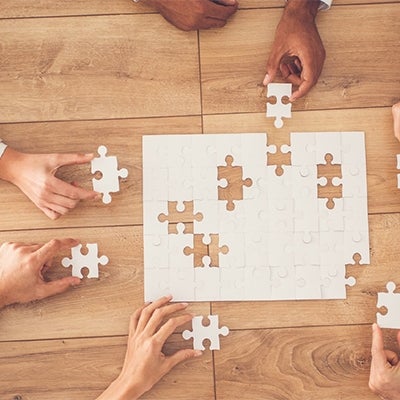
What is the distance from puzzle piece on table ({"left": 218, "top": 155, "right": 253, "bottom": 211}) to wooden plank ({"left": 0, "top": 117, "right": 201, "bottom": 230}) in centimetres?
13

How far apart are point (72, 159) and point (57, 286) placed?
1.15 ft

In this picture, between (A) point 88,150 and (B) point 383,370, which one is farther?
(A) point 88,150

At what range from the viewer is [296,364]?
155 centimetres

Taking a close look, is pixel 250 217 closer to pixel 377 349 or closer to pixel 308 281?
pixel 308 281

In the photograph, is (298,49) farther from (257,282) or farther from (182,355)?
(182,355)

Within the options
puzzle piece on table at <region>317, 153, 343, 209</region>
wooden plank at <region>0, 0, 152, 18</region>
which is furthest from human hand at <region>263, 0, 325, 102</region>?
wooden plank at <region>0, 0, 152, 18</region>

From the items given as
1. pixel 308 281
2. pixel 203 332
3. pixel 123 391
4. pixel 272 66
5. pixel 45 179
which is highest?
pixel 272 66

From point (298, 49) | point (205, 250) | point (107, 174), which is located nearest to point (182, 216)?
point (205, 250)

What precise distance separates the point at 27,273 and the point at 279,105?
83cm

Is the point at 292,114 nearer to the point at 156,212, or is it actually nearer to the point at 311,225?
the point at 311,225

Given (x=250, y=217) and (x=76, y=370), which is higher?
(x=250, y=217)

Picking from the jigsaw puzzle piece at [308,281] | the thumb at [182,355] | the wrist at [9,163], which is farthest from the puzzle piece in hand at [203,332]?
the wrist at [9,163]

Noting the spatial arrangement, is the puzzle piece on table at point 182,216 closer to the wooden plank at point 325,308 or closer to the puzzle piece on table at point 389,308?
the wooden plank at point 325,308

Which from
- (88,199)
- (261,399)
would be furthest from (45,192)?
(261,399)
